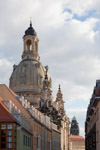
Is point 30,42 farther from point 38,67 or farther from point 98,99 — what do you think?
point 98,99

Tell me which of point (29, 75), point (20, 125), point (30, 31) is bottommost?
point (20, 125)

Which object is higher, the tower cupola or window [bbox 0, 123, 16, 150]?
the tower cupola

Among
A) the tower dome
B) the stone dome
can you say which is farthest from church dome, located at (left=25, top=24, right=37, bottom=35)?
the stone dome

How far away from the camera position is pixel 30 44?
486 feet

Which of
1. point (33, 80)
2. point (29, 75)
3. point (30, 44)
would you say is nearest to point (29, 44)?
point (30, 44)

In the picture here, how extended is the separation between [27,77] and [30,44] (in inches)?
790

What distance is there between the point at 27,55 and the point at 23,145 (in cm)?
9929

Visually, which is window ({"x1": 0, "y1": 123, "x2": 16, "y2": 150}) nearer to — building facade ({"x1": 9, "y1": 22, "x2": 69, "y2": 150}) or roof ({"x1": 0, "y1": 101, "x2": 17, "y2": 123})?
roof ({"x1": 0, "y1": 101, "x2": 17, "y2": 123})

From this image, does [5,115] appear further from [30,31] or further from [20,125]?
[30,31]

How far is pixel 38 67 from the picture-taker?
137 m

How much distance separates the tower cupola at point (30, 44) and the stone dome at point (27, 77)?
150 inches

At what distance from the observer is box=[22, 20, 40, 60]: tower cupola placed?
143125 millimetres

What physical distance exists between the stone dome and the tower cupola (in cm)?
382

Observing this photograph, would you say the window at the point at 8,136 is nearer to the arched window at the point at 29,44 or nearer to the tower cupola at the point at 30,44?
the tower cupola at the point at 30,44
